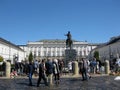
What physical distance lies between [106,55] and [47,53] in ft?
185

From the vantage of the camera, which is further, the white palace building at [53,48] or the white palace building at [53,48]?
the white palace building at [53,48]

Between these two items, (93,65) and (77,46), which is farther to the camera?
(77,46)

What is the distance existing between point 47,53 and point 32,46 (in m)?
10.8

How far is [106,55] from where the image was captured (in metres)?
104

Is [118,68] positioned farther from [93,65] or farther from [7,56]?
[7,56]

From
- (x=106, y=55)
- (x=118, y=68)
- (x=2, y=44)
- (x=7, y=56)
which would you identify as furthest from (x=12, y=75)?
(x=106, y=55)

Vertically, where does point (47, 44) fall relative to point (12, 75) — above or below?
above

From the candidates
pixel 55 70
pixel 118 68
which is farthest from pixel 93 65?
pixel 55 70

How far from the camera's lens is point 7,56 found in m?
90.6

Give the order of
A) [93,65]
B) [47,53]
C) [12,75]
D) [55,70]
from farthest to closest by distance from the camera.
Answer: [47,53] → [93,65] → [12,75] → [55,70]

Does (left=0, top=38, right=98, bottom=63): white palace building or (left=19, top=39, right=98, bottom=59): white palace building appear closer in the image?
(left=0, top=38, right=98, bottom=63): white palace building

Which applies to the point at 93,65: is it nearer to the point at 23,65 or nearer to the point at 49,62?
the point at 23,65

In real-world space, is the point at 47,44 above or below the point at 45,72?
above

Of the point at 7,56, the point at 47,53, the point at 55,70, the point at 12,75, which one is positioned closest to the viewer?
the point at 55,70
